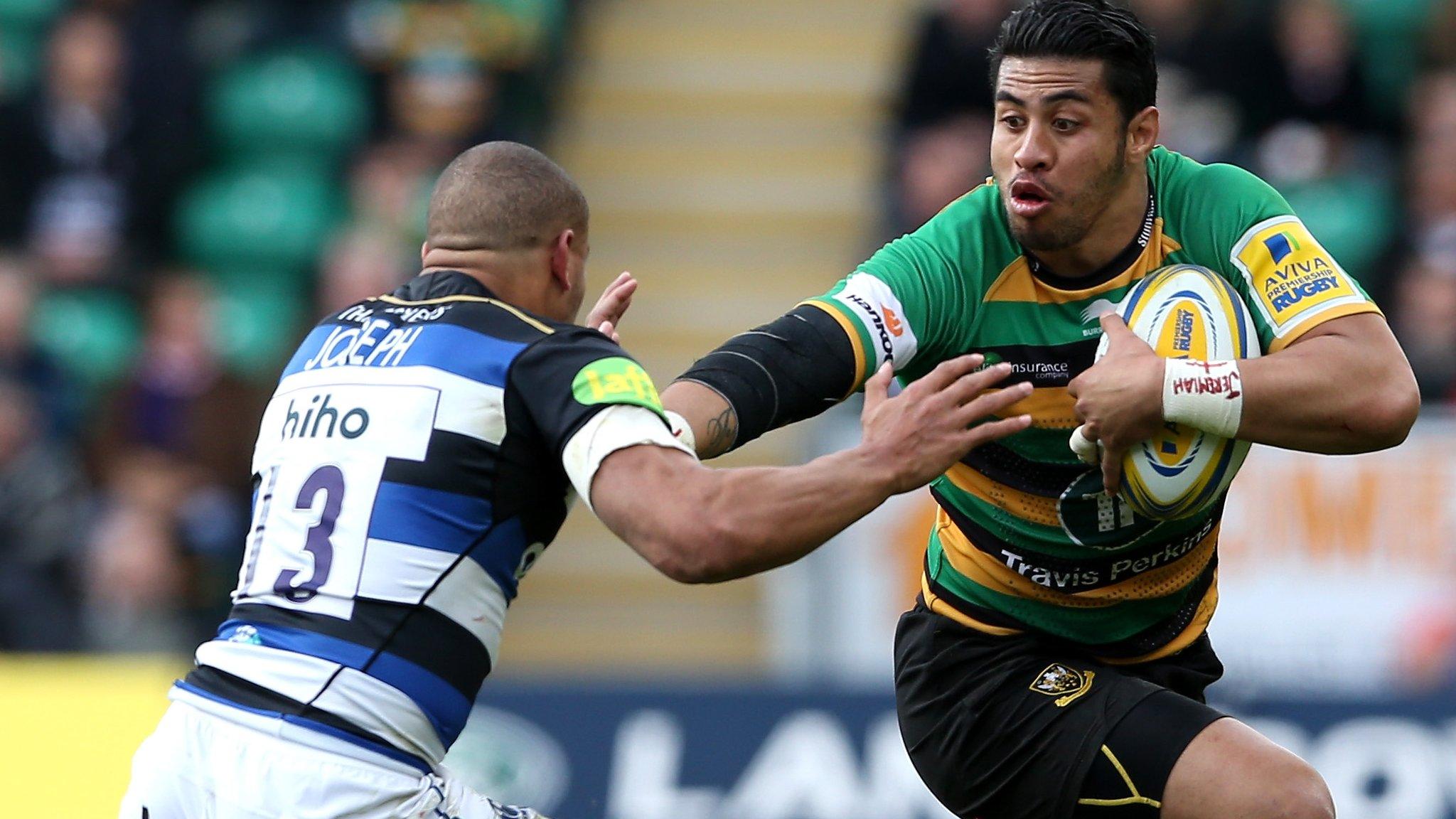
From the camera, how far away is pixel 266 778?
4148mm

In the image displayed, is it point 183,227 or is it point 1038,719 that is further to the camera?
point 183,227

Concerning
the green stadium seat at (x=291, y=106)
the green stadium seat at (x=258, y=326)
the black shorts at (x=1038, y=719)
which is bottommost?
the black shorts at (x=1038, y=719)

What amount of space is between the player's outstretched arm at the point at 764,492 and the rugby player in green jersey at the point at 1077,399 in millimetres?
454

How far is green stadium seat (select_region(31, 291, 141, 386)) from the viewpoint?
11.2m

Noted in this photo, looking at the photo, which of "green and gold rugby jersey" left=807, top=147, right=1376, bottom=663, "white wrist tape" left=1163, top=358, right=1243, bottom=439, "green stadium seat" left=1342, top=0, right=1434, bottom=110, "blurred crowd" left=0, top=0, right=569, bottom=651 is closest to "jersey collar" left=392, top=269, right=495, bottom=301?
"green and gold rugby jersey" left=807, top=147, right=1376, bottom=663

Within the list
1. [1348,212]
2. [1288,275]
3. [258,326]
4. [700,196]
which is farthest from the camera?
[700,196]

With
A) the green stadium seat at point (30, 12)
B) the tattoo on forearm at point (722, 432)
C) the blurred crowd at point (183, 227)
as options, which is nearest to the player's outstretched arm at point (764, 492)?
the tattoo on forearm at point (722, 432)

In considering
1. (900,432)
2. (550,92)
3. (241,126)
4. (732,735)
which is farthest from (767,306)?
(900,432)

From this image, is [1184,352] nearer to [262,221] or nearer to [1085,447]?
[1085,447]

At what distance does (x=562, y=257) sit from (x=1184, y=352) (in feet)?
4.82

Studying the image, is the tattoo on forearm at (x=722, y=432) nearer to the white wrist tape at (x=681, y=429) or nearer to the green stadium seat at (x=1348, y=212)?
the white wrist tape at (x=681, y=429)

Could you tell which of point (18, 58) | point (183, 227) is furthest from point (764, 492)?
point (18, 58)

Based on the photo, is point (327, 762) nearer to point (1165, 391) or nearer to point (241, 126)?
point (1165, 391)

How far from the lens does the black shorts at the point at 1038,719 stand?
15.6 feet
